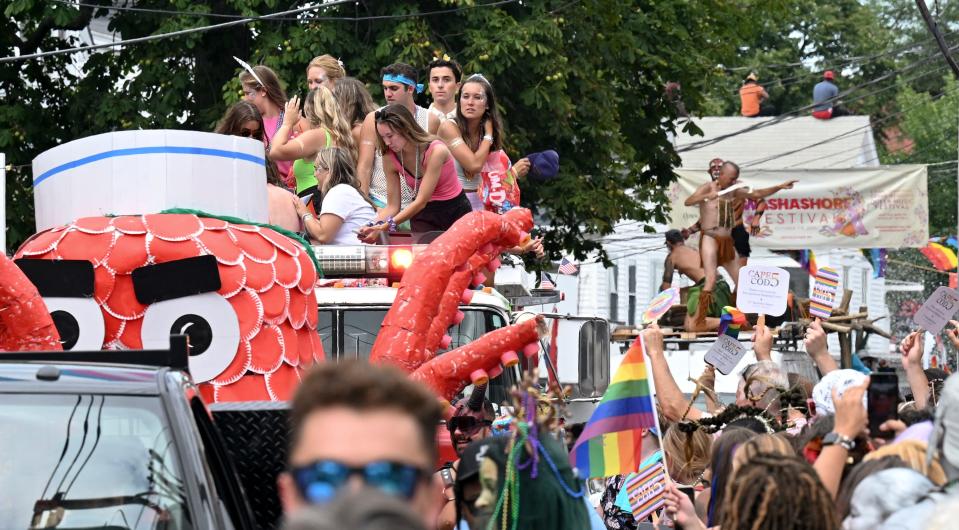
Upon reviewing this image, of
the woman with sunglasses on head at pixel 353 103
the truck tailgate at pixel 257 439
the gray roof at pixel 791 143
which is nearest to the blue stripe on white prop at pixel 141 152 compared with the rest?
the truck tailgate at pixel 257 439

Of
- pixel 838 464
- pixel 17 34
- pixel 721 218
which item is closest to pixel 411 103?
pixel 838 464

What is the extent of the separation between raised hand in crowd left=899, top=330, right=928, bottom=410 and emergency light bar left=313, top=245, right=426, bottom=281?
255cm

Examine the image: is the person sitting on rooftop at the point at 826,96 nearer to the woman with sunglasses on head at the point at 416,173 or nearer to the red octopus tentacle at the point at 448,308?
the woman with sunglasses on head at the point at 416,173

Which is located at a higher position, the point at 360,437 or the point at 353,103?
the point at 353,103

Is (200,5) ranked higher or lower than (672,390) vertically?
higher

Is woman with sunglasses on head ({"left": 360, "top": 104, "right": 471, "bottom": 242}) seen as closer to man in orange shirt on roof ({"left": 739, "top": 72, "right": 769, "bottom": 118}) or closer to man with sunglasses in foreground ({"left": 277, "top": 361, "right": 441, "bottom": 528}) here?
man with sunglasses in foreground ({"left": 277, "top": 361, "right": 441, "bottom": 528})

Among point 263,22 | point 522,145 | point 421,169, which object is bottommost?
point 421,169

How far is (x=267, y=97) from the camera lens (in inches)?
417

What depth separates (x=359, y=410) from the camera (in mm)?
2309

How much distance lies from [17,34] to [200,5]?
382 cm

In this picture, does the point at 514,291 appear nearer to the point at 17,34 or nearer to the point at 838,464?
the point at 838,464

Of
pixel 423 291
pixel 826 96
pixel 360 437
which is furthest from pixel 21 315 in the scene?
pixel 826 96

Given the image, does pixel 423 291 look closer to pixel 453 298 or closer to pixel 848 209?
pixel 453 298

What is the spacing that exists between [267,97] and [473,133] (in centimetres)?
136
